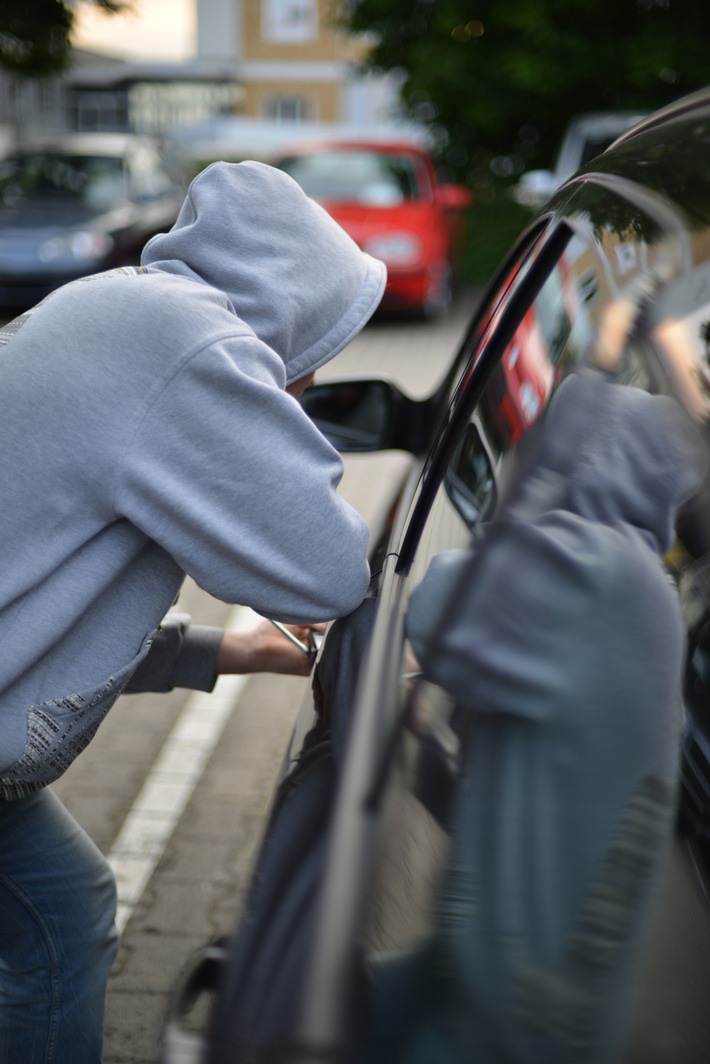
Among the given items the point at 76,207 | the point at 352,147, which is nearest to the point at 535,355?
the point at 76,207

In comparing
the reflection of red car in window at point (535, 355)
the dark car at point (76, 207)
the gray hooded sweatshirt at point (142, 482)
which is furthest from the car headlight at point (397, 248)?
the gray hooded sweatshirt at point (142, 482)

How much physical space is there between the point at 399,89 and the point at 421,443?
13.9 metres

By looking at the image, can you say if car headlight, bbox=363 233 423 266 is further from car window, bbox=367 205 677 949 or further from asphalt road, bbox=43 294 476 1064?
car window, bbox=367 205 677 949

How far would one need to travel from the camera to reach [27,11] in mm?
15656

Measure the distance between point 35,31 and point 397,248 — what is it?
725 centimetres

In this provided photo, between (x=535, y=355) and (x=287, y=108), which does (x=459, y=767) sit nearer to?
(x=535, y=355)

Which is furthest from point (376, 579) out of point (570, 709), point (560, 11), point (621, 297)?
point (560, 11)

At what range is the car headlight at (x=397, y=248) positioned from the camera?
1146 centimetres

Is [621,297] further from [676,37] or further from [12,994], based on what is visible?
[676,37]

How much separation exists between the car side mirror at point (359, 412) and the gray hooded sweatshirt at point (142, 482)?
3.61 ft

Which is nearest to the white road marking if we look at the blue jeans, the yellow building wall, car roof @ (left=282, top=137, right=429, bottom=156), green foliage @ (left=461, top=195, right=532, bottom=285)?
the blue jeans

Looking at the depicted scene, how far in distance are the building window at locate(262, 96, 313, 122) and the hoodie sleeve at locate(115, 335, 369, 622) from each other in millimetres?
47724

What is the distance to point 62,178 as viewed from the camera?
1235cm

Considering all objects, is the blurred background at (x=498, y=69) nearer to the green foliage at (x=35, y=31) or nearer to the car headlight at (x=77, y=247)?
the green foliage at (x=35, y=31)
